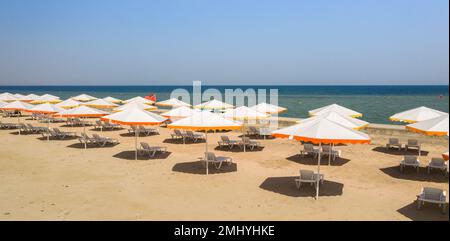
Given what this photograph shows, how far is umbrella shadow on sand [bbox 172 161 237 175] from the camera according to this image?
34.7ft

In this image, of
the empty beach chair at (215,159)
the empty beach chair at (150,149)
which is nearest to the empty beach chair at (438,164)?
the empty beach chair at (215,159)

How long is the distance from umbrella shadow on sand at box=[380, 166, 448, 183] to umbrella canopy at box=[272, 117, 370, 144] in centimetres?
301

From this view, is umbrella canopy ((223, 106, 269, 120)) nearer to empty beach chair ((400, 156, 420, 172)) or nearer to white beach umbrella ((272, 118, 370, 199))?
empty beach chair ((400, 156, 420, 172))

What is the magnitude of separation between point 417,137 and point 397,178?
25.5 feet

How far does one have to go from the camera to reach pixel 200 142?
15.9 m

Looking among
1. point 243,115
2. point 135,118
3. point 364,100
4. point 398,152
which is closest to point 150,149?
point 135,118

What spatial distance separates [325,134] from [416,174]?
4433mm

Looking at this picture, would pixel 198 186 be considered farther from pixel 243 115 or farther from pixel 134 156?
pixel 243 115

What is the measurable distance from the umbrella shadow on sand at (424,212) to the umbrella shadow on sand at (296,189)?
1.52 meters

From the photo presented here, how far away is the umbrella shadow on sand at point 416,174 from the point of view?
9.88m

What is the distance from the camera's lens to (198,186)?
8992mm

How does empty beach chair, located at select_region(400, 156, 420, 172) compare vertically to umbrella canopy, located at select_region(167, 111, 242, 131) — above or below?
below

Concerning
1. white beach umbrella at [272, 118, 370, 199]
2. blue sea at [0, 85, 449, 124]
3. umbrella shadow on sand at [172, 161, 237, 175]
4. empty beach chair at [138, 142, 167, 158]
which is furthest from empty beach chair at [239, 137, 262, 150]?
blue sea at [0, 85, 449, 124]
